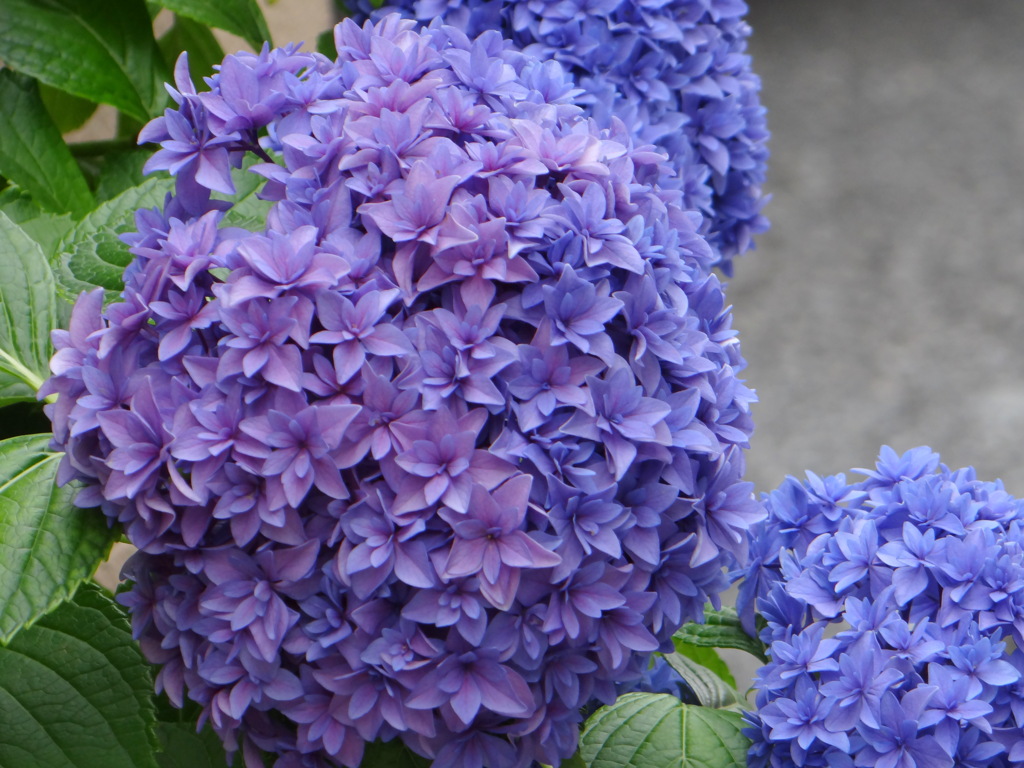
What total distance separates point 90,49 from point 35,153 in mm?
101

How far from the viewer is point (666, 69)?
0.98 m

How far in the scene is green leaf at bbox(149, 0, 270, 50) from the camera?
953 millimetres

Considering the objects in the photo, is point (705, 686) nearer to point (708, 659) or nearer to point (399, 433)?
point (708, 659)

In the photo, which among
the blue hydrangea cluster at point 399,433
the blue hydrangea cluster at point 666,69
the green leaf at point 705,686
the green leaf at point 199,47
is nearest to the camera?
the blue hydrangea cluster at point 399,433

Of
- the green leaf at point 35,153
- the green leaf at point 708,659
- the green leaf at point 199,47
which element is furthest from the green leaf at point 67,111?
the green leaf at point 708,659

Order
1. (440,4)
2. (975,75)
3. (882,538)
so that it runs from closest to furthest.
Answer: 1. (882,538)
2. (440,4)
3. (975,75)

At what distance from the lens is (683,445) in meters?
0.59

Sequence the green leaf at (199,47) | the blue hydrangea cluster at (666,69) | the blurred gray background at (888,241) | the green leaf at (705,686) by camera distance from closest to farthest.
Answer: the green leaf at (705,686), the blue hydrangea cluster at (666,69), the green leaf at (199,47), the blurred gray background at (888,241)

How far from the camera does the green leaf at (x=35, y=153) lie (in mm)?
961

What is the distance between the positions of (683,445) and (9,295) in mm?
454

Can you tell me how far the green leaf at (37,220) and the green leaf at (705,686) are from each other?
55 cm

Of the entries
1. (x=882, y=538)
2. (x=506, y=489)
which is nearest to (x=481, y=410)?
(x=506, y=489)

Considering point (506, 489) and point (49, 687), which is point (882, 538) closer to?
point (506, 489)

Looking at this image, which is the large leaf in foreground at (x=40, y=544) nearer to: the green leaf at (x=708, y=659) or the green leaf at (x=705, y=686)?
the green leaf at (x=705, y=686)
